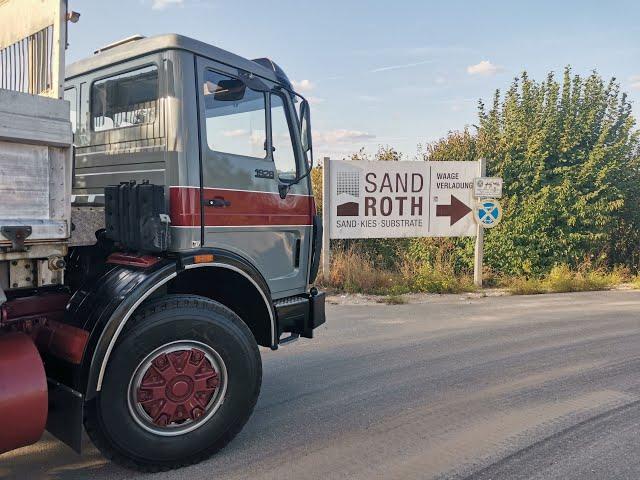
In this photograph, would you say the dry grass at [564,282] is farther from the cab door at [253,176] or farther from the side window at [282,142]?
the side window at [282,142]

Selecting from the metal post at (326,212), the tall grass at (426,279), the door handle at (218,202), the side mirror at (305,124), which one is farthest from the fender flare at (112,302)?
the metal post at (326,212)

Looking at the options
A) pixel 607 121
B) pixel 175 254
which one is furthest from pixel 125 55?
pixel 607 121

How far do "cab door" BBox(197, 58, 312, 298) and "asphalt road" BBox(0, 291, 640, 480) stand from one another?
1.11 metres

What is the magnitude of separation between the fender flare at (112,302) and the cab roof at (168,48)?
1365mm

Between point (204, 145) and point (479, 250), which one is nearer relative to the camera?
point (204, 145)

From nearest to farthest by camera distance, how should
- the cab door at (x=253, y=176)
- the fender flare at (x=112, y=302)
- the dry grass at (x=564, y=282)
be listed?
1. the fender flare at (x=112, y=302)
2. the cab door at (x=253, y=176)
3. the dry grass at (x=564, y=282)

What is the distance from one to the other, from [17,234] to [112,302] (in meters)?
0.63

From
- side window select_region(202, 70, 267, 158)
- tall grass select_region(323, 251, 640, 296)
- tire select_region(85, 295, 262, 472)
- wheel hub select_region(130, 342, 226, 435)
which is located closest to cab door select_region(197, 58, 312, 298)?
Answer: side window select_region(202, 70, 267, 158)

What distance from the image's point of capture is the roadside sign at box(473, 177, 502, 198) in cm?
1059

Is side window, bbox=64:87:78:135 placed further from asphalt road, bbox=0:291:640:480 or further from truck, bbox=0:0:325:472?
asphalt road, bbox=0:291:640:480

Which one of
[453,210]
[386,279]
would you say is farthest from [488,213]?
[386,279]

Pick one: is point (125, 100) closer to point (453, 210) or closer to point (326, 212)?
point (326, 212)

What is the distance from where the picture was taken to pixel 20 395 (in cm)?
276

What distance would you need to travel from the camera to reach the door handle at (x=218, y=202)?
359 cm
